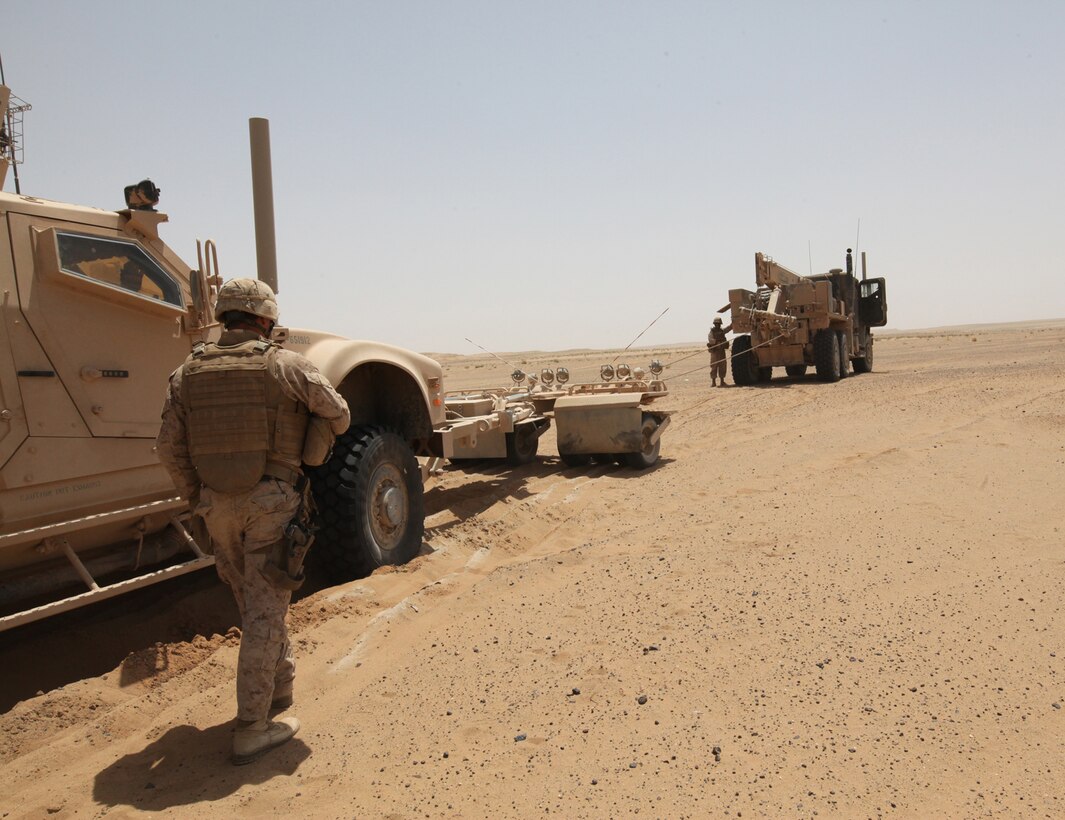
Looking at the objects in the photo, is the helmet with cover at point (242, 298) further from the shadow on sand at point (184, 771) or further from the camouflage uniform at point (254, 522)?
the shadow on sand at point (184, 771)

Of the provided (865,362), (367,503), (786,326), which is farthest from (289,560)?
(865,362)

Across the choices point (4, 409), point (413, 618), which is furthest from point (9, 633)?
point (413, 618)

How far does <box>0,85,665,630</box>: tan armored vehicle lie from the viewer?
3.94 m

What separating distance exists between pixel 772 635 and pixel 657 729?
3.20ft

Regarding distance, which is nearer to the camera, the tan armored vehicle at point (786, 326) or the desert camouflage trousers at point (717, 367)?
the tan armored vehicle at point (786, 326)

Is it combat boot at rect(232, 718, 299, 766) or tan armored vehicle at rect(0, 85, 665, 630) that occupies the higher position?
tan armored vehicle at rect(0, 85, 665, 630)

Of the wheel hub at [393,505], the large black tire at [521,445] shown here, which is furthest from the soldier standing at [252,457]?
the large black tire at [521,445]

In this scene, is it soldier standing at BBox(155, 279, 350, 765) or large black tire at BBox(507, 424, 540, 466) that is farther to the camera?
large black tire at BBox(507, 424, 540, 466)

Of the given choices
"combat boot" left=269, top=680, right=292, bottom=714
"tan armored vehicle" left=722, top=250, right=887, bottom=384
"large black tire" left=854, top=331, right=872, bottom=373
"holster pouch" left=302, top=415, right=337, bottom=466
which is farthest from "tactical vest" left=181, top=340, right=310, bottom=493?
"large black tire" left=854, top=331, right=872, bottom=373

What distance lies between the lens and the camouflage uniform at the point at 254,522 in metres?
3.38

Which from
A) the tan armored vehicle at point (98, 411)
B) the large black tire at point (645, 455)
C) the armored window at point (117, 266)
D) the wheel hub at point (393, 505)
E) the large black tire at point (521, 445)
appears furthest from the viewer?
the large black tire at point (521, 445)

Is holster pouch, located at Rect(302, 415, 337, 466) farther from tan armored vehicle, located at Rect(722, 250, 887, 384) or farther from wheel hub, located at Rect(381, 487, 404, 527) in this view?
tan armored vehicle, located at Rect(722, 250, 887, 384)

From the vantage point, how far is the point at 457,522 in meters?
6.88

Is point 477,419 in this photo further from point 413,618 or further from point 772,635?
point 772,635
